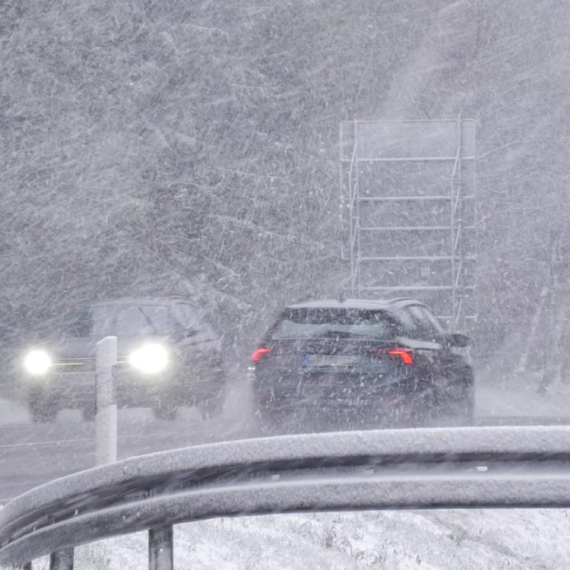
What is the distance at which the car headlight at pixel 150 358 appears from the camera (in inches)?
495

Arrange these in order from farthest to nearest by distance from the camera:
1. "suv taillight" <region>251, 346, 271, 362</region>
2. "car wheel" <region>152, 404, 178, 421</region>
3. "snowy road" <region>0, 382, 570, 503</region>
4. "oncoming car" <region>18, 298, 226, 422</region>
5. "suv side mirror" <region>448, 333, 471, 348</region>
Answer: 1. "car wheel" <region>152, 404, 178, 421</region>
2. "oncoming car" <region>18, 298, 226, 422</region>
3. "suv side mirror" <region>448, 333, 471, 348</region>
4. "suv taillight" <region>251, 346, 271, 362</region>
5. "snowy road" <region>0, 382, 570, 503</region>

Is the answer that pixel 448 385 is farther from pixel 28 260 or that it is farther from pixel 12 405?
pixel 28 260

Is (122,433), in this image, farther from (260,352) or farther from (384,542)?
(384,542)

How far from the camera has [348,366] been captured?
10.2m

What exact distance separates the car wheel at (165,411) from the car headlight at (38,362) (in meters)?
1.38

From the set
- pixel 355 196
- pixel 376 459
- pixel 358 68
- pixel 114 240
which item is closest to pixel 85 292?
pixel 114 240

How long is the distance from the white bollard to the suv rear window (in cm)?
347

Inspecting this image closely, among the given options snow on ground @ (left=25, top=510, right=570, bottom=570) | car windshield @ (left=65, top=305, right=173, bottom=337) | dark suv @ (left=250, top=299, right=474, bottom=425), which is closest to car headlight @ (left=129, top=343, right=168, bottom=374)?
car windshield @ (left=65, top=305, right=173, bottom=337)

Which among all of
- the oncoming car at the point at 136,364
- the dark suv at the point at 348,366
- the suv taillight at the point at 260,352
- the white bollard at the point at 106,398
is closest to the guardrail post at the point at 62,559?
the white bollard at the point at 106,398

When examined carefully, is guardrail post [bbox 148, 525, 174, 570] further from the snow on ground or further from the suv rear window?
the suv rear window

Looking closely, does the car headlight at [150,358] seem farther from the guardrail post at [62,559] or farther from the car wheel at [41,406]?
the guardrail post at [62,559]

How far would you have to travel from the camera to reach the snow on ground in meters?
2.69

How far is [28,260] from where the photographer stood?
2212 cm

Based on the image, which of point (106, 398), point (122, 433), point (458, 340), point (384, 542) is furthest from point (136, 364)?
point (384, 542)
